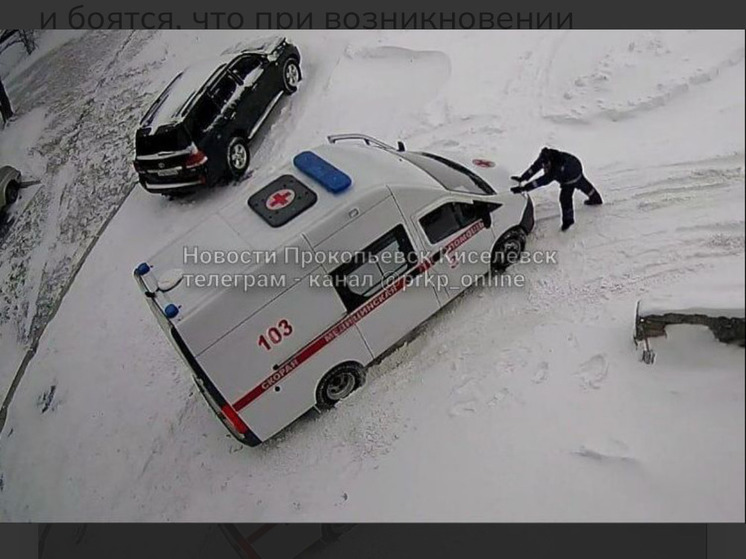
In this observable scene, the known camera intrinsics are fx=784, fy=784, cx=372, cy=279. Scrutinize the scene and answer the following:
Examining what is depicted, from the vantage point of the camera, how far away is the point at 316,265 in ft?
14.0

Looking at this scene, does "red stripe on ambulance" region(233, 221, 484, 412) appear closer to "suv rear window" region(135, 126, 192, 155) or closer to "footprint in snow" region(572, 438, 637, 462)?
"footprint in snow" region(572, 438, 637, 462)

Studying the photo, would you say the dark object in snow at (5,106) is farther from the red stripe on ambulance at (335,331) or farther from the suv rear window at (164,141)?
the red stripe on ambulance at (335,331)

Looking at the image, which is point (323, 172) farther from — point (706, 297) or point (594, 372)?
point (706, 297)

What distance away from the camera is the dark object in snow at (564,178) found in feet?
15.5

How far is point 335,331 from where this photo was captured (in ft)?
14.5

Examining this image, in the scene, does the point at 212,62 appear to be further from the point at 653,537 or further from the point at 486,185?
the point at 653,537

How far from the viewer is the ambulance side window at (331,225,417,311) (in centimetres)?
438

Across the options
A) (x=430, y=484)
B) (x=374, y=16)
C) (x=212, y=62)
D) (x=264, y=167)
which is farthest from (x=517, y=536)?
(x=212, y=62)

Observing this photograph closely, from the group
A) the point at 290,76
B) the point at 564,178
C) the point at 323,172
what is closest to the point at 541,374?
the point at 564,178

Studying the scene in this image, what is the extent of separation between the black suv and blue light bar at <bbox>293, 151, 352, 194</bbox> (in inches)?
67.3

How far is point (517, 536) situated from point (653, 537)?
64cm

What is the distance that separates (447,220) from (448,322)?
63cm

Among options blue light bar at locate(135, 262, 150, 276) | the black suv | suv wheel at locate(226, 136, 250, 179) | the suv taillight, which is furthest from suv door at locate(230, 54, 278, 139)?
blue light bar at locate(135, 262, 150, 276)

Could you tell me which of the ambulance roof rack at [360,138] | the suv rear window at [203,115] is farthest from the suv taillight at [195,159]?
the ambulance roof rack at [360,138]
